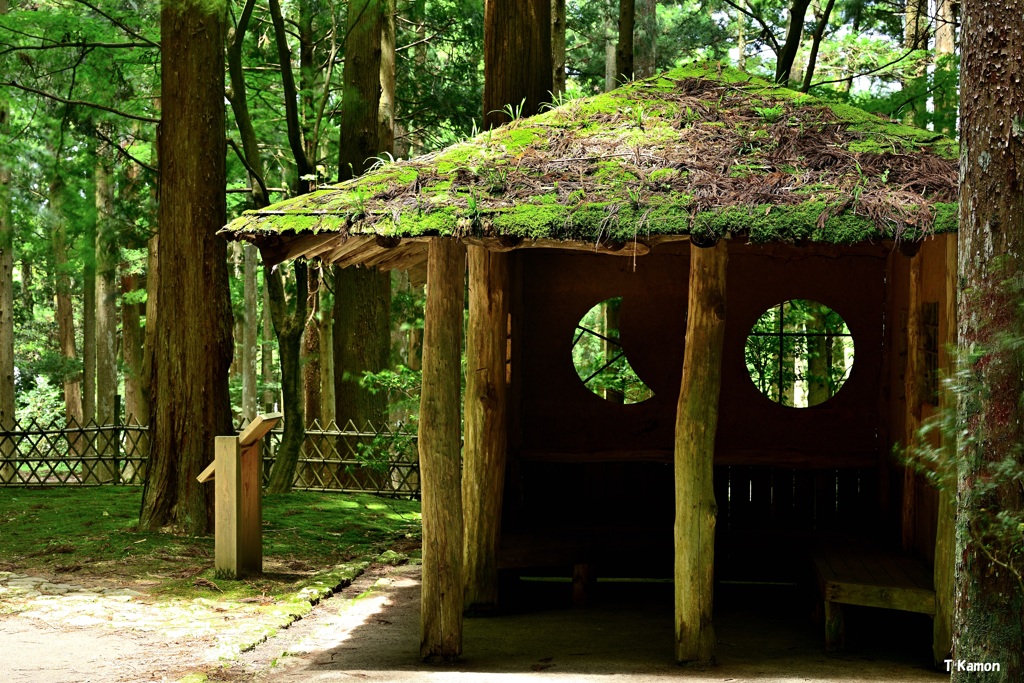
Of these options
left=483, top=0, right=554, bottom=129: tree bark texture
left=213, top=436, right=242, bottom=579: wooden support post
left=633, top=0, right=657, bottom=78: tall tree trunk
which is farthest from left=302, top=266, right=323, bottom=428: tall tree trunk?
left=483, top=0, right=554, bottom=129: tree bark texture

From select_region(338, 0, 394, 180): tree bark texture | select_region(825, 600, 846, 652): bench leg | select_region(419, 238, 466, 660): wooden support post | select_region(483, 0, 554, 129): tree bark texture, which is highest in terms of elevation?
select_region(338, 0, 394, 180): tree bark texture

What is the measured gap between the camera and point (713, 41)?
21.8m

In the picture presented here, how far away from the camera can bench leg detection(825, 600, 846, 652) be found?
737cm

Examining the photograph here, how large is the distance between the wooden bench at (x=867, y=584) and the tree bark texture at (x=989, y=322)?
1767mm

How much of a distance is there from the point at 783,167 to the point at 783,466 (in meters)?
3.30

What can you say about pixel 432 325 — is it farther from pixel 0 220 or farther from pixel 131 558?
pixel 0 220

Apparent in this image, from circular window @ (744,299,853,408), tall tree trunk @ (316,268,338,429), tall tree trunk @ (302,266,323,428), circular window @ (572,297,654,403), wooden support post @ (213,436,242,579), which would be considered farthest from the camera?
tall tree trunk @ (302,266,323,428)

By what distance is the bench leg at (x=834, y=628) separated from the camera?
7371mm

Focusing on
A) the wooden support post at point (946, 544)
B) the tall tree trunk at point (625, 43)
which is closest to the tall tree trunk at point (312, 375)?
the tall tree trunk at point (625, 43)

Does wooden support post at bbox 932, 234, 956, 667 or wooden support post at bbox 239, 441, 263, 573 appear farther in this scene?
wooden support post at bbox 239, 441, 263, 573

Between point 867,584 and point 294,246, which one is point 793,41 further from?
point 294,246

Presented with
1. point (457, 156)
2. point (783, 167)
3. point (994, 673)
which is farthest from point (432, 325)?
point (994, 673)

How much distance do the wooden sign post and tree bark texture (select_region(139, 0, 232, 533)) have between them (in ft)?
5.78

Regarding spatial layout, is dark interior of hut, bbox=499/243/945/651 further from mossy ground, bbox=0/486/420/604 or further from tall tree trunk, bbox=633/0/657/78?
tall tree trunk, bbox=633/0/657/78
